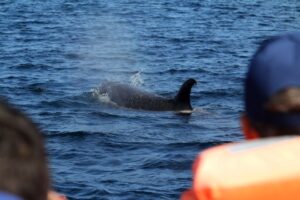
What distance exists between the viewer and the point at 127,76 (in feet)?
90.8

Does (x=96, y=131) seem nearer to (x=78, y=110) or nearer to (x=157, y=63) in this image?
(x=78, y=110)

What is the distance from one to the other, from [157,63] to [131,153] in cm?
1311

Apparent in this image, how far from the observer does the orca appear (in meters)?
20.3

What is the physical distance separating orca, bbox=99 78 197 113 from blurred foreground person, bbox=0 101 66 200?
56.3 ft

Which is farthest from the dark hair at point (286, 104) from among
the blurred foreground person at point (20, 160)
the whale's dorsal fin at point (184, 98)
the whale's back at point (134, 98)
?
the whale's back at point (134, 98)

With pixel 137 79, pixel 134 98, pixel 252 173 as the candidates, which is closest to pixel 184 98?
pixel 134 98

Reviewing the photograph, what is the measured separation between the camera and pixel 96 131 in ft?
Result: 59.1

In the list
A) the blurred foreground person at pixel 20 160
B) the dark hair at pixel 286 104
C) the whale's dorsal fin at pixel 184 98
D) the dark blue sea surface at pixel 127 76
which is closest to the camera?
the blurred foreground person at pixel 20 160

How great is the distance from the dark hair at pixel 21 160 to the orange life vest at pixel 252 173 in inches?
25.1

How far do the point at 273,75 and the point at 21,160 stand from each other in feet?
3.29

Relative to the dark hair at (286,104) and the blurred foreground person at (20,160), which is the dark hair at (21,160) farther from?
the dark hair at (286,104)

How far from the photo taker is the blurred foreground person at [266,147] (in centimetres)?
305

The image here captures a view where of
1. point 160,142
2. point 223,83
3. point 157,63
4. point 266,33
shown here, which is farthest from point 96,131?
point 266,33

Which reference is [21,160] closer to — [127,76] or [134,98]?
[134,98]
